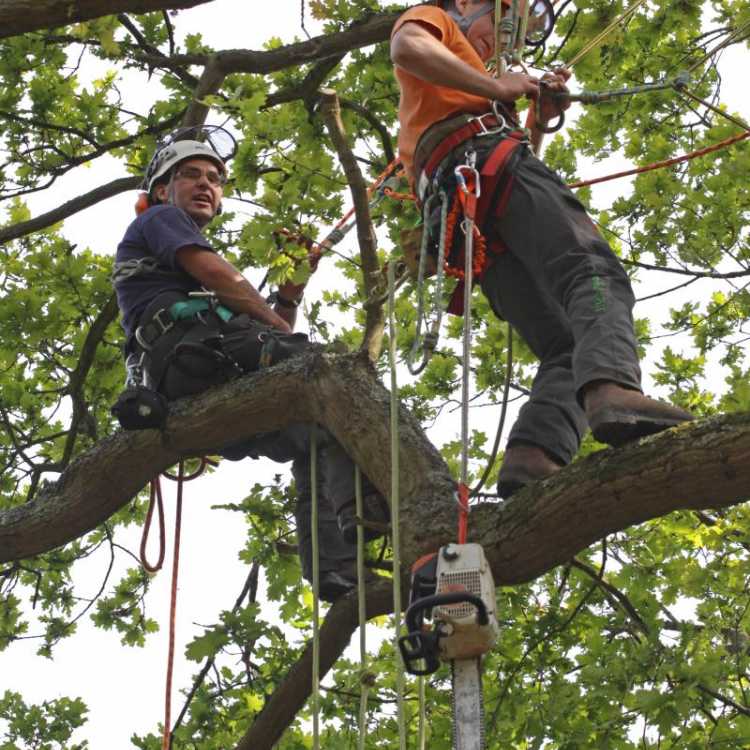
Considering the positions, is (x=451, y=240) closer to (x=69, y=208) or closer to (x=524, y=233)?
(x=524, y=233)

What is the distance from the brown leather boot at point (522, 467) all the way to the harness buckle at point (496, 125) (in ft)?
3.12

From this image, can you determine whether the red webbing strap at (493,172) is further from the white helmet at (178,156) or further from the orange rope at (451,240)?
the white helmet at (178,156)

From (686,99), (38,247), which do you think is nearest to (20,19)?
(38,247)

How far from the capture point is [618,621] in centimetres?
551

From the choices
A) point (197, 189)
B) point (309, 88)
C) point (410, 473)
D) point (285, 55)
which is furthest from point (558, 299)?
point (309, 88)

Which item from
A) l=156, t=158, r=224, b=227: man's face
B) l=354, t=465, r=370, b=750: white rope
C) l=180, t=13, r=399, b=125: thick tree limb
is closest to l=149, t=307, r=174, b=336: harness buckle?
l=156, t=158, r=224, b=227: man's face

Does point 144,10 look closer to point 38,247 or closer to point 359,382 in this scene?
point 359,382

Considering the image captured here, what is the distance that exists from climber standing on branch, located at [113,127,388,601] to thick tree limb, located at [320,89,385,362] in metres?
Result: 0.24

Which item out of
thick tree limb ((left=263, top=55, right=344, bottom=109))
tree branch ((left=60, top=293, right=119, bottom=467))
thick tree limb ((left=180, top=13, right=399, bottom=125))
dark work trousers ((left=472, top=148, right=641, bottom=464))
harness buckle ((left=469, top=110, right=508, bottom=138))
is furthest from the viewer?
tree branch ((left=60, top=293, right=119, bottom=467))

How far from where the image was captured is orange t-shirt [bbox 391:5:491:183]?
13.5 ft

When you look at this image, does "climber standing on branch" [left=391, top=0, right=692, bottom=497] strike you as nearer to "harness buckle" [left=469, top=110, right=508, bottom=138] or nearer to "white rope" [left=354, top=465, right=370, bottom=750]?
"harness buckle" [left=469, top=110, right=508, bottom=138]

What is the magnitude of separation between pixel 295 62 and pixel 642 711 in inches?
124

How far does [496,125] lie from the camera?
4.10 meters

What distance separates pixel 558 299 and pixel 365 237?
99 cm
